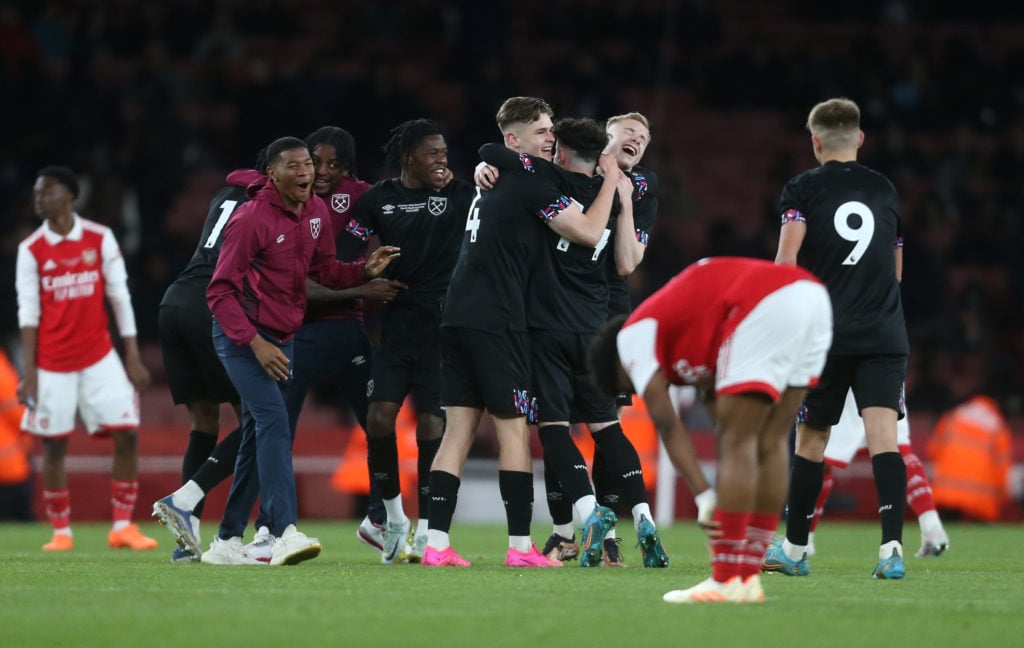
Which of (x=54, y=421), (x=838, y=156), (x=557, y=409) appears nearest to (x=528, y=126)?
(x=557, y=409)

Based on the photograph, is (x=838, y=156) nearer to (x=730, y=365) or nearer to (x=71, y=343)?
(x=730, y=365)

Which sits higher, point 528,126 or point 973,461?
point 528,126

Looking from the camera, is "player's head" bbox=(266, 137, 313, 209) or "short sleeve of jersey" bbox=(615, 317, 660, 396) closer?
"short sleeve of jersey" bbox=(615, 317, 660, 396)

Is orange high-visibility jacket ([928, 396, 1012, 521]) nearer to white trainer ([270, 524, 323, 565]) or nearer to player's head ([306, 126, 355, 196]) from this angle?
player's head ([306, 126, 355, 196])

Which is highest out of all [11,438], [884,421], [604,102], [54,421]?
[604,102]

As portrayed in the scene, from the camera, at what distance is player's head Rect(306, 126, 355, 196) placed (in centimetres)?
930

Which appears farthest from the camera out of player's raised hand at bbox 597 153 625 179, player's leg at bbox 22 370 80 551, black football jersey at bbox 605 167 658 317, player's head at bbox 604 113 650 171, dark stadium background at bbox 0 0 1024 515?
dark stadium background at bbox 0 0 1024 515

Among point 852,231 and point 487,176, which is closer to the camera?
point 852,231

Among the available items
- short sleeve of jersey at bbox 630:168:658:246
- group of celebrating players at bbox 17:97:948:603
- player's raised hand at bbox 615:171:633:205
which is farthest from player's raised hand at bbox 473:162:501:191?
short sleeve of jersey at bbox 630:168:658:246

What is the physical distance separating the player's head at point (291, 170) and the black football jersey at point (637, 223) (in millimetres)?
1639

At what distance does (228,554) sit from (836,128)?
3.81 m

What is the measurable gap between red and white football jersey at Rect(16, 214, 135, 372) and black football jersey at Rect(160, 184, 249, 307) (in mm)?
2033

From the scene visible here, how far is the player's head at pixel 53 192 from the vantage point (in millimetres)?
11078

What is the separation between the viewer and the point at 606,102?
2045 cm
